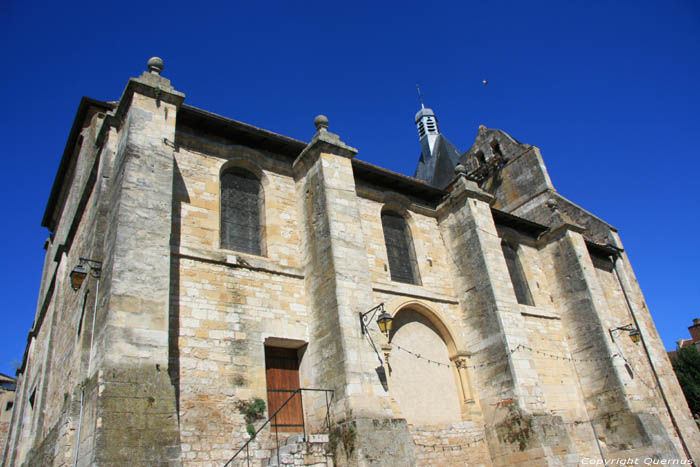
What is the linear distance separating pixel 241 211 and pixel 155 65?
10.5 feet

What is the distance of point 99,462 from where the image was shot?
5492mm

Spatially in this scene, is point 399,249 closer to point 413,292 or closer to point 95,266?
point 413,292

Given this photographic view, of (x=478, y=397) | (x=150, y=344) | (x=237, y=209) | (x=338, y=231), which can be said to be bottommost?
(x=478, y=397)

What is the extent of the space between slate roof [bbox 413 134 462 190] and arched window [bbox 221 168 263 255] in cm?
1540

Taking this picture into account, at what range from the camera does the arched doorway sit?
10.2 metres

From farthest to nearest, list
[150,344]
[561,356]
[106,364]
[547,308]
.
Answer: [547,308]
[561,356]
[150,344]
[106,364]

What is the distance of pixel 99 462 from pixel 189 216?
465 cm

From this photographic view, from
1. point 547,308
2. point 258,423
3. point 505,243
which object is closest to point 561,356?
point 547,308

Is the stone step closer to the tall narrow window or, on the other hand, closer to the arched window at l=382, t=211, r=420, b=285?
the arched window at l=382, t=211, r=420, b=285

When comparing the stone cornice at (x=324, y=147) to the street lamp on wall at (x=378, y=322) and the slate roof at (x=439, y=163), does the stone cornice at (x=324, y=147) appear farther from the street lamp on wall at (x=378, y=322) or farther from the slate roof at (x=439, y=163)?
the slate roof at (x=439, y=163)

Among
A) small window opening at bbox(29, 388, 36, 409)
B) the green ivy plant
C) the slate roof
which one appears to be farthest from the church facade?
the slate roof

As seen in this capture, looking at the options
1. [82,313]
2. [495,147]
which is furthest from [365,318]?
[495,147]

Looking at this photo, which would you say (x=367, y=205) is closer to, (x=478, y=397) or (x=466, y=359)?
(x=466, y=359)

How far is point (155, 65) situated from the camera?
9.35m
